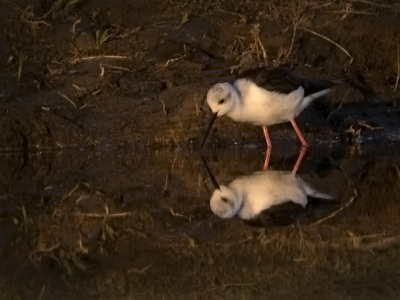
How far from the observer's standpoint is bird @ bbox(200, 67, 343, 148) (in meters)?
7.00

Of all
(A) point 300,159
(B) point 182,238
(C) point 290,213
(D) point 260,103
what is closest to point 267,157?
(A) point 300,159

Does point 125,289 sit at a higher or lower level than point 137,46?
higher

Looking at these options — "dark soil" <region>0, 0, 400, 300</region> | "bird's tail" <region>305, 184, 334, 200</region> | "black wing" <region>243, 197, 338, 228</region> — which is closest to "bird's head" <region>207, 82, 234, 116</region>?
"dark soil" <region>0, 0, 400, 300</region>

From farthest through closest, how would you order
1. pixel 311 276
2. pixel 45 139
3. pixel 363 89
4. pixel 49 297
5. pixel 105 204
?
1. pixel 363 89
2. pixel 45 139
3. pixel 105 204
4. pixel 311 276
5. pixel 49 297

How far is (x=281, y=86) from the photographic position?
277 inches

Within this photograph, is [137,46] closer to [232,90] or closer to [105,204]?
[232,90]

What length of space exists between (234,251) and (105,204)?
4.88 feet

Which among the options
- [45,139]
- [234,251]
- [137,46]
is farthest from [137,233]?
[137,46]

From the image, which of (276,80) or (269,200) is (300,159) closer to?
(276,80)

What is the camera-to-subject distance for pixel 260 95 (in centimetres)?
705

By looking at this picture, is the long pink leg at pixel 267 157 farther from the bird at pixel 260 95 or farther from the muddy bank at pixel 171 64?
the muddy bank at pixel 171 64

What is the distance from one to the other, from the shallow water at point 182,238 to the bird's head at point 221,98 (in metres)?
0.77

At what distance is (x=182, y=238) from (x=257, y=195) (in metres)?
1.08

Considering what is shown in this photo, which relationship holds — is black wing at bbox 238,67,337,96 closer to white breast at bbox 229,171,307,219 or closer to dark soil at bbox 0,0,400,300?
dark soil at bbox 0,0,400,300
